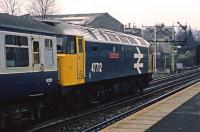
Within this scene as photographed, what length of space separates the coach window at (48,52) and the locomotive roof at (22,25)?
0.30 meters

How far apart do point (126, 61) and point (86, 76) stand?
6.17m

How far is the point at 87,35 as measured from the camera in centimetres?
1869

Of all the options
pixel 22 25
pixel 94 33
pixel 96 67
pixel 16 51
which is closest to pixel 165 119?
pixel 16 51

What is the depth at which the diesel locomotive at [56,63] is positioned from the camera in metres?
13.0

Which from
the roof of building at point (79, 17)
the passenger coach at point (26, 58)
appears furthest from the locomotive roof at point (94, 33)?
the roof of building at point (79, 17)

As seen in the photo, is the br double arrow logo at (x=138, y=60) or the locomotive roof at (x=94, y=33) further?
the br double arrow logo at (x=138, y=60)

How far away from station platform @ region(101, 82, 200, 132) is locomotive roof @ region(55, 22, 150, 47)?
3.68 metres

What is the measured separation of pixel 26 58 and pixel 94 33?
21.0 feet

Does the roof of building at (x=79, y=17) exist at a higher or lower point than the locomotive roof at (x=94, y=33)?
higher

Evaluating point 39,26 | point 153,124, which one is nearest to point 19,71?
point 39,26

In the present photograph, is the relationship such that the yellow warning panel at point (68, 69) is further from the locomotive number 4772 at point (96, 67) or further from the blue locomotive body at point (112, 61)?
the locomotive number 4772 at point (96, 67)

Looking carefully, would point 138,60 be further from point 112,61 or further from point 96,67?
point 96,67

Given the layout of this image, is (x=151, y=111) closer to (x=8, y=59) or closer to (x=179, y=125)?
(x=179, y=125)

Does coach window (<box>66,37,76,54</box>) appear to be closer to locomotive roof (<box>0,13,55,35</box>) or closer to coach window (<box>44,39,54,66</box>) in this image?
locomotive roof (<box>0,13,55,35</box>)
